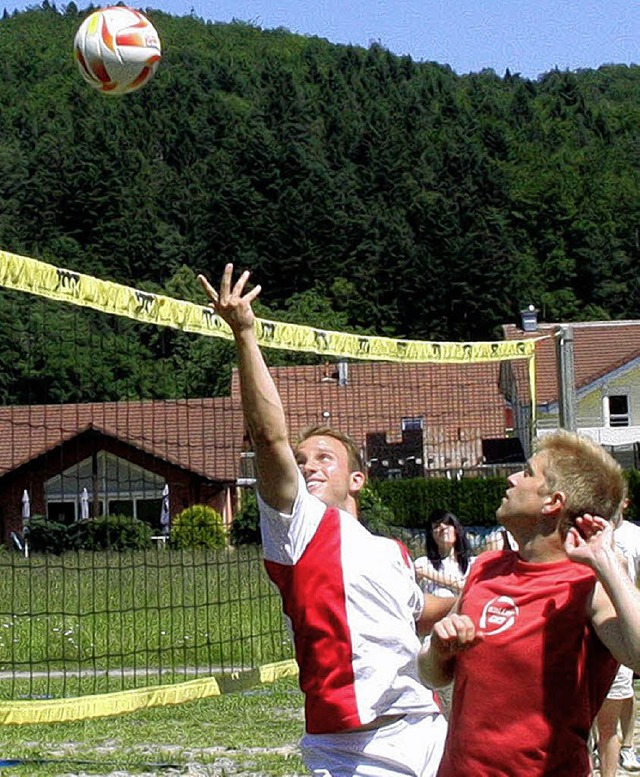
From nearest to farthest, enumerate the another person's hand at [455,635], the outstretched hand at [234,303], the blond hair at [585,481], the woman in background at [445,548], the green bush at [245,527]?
1. the another person's hand at [455,635]
2. the blond hair at [585,481]
3. the outstretched hand at [234,303]
4. the woman in background at [445,548]
5. the green bush at [245,527]

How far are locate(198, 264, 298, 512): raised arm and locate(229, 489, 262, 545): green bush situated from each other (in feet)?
29.2

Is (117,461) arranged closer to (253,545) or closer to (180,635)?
(253,545)

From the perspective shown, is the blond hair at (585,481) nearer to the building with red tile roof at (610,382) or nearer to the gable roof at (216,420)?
the gable roof at (216,420)

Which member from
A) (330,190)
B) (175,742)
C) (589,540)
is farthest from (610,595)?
(330,190)

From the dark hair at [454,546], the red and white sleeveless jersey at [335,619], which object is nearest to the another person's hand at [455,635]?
the red and white sleeveless jersey at [335,619]

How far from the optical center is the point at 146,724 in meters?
9.64

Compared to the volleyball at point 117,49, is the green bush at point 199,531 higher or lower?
lower

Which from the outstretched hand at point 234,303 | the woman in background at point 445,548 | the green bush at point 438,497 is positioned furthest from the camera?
the green bush at point 438,497

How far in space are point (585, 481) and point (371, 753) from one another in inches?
36.2

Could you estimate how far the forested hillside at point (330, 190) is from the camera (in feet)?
290

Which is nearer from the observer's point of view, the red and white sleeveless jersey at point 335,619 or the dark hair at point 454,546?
the red and white sleeveless jersey at point 335,619

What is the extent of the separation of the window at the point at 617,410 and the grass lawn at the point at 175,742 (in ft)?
156

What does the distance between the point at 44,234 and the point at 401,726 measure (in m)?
80.6

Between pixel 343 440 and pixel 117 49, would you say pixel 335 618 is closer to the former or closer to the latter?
pixel 343 440
